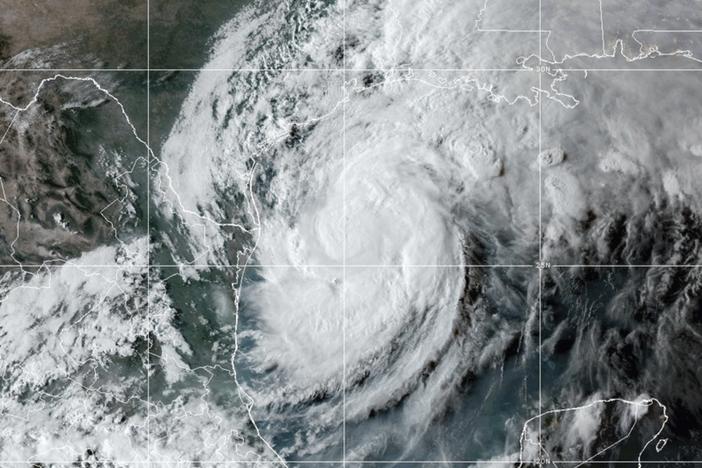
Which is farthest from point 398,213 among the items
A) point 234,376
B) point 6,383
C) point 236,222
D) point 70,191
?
point 6,383

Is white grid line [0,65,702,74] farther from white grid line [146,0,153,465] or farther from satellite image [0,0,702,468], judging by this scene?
white grid line [146,0,153,465]

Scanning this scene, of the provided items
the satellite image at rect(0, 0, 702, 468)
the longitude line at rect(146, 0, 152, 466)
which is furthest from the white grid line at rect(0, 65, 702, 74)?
the longitude line at rect(146, 0, 152, 466)

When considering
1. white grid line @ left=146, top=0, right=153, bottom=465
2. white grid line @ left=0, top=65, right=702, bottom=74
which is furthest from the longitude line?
white grid line @ left=0, top=65, right=702, bottom=74

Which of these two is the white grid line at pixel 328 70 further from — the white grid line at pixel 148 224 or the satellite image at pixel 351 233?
the white grid line at pixel 148 224

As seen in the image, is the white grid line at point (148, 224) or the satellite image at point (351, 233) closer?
the satellite image at point (351, 233)

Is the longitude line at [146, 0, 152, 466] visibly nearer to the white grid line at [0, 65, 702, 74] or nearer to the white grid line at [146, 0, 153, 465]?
the white grid line at [146, 0, 153, 465]

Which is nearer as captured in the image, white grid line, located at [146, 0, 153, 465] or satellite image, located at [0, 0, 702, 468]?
satellite image, located at [0, 0, 702, 468]

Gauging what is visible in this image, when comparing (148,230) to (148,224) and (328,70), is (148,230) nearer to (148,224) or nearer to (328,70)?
(148,224)

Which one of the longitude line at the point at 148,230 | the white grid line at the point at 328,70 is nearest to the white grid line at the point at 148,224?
the longitude line at the point at 148,230

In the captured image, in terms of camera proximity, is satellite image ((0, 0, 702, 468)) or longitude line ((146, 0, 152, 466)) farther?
longitude line ((146, 0, 152, 466))
